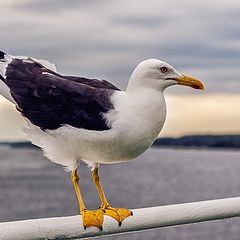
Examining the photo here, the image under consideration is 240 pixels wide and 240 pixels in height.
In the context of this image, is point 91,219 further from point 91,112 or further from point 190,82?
point 190,82

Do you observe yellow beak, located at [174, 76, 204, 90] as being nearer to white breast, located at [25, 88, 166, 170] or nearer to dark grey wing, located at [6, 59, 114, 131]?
white breast, located at [25, 88, 166, 170]

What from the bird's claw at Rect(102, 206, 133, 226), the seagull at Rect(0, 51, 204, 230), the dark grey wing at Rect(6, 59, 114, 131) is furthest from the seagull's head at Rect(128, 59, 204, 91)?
the bird's claw at Rect(102, 206, 133, 226)

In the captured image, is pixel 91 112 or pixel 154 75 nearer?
pixel 154 75

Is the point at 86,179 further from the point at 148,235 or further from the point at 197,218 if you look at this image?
the point at 197,218

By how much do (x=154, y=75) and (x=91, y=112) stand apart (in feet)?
1.06

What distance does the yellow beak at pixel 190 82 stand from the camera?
272 cm

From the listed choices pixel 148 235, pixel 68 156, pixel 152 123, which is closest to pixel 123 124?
pixel 152 123

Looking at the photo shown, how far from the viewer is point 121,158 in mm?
2695

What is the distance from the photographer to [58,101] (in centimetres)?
274

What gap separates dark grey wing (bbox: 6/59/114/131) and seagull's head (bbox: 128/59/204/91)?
6.1 inches

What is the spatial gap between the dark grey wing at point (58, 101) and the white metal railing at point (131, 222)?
41cm

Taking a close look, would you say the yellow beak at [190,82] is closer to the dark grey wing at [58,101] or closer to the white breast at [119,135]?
the white breast at [119,135]

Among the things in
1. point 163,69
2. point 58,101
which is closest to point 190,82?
point 163,69

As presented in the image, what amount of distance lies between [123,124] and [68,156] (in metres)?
0.30
